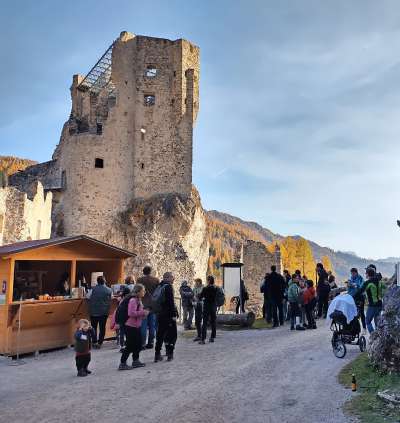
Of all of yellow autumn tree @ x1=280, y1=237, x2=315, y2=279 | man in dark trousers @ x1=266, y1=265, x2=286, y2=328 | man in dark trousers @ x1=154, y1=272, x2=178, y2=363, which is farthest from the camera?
yellow autumn tree @ x1=280, y1=237, x2=315, y2=279

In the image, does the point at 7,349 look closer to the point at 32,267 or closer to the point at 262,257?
the point at 32,267

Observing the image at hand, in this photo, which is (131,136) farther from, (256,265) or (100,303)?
(100,303)

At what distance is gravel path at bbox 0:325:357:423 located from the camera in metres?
5.82

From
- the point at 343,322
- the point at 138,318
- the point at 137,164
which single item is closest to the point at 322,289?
the point at 343,322

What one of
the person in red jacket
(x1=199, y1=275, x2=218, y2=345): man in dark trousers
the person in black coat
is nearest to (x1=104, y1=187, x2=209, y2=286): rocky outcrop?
the person in black coat

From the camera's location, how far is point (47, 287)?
538 inches

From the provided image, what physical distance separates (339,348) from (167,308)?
349 cm

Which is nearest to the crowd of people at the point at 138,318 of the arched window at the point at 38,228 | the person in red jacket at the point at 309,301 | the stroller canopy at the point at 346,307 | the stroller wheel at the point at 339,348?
the person in red jacket at the point at 309,301

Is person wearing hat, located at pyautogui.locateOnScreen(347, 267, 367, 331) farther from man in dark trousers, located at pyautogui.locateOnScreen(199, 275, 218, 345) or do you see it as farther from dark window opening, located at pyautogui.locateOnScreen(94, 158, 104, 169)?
dark window opening, located at pyautogui.locateOnScreen(94, 158, 104, 169)

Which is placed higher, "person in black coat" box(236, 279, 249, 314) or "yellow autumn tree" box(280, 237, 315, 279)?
"yellow autumn tree" box(280, 237, 315, 279)

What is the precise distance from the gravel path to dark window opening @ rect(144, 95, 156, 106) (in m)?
23.8

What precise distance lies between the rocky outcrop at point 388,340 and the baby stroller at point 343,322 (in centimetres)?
103

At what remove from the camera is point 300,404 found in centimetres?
613

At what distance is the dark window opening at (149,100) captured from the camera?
104 feet
